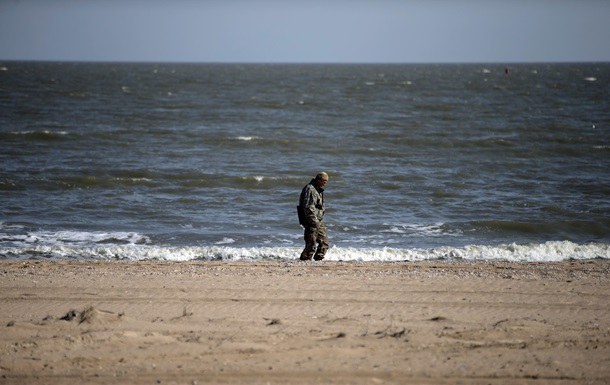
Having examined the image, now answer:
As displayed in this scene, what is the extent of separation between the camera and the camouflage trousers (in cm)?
1138

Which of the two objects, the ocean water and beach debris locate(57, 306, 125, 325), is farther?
the ocean water

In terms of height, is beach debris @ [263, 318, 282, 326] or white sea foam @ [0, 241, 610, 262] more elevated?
beach debris @ [263, 318, 282, 326]

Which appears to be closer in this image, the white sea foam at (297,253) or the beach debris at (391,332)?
the beach debris at (391,332)

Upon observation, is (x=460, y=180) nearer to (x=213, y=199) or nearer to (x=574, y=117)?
(x=213, y=199)

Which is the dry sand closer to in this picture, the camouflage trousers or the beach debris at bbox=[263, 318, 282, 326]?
the beach debris at bbox=[263, 318, 282, 326]

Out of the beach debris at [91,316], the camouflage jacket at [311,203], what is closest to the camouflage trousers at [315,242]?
the camouflage jacket at [311,203]

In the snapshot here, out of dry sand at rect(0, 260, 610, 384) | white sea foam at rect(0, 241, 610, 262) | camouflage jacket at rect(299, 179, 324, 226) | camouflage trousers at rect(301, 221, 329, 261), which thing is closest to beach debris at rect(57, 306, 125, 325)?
dry sand at rect(0, 260, 610, 384)

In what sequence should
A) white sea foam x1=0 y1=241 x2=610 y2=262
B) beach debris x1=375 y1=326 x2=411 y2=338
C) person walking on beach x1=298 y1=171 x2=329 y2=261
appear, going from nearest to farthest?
1. beach debris x1=375 y1=326 x2=411 y2=338
2. person walking on beach x1=298 y1=171 x2=329 y2=261
3. white sea foam x1=0 y1=241 x2=610 y2=262

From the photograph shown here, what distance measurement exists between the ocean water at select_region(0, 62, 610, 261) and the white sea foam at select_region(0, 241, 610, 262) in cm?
4

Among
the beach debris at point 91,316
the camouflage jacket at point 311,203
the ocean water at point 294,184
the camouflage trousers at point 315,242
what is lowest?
the ocean water at point 294,184

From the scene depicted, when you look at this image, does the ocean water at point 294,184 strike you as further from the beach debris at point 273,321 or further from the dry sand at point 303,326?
the beach debris at point 273,321

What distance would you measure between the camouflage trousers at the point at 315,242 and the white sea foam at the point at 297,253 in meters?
1.01

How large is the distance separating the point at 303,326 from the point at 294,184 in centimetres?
1346

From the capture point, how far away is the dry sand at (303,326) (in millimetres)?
6488
